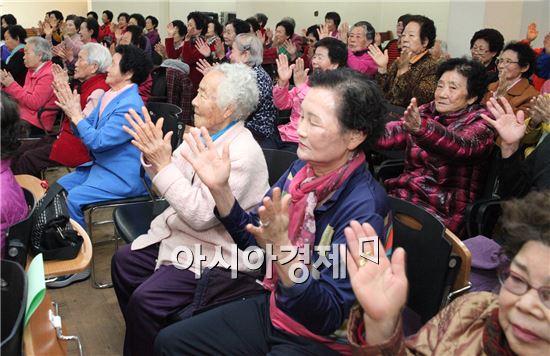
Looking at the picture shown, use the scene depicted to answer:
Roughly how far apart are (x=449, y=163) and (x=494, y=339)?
5.05ft

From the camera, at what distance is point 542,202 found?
115cm

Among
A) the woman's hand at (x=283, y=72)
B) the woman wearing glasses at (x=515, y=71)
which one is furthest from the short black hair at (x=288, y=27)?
the woman wearing glasses at (x=515, y=71)

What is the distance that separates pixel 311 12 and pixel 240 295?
335 inches

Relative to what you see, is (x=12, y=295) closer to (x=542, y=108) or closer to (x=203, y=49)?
(x=542, y=108)

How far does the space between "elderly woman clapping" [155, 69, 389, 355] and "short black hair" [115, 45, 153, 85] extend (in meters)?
1.49

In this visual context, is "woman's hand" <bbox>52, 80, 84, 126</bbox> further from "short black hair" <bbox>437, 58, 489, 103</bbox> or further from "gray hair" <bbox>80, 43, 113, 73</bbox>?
"short black hair" <bbox>437, 58, 489, 103</bbox>

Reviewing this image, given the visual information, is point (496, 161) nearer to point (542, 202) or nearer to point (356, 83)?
point (356, 83)

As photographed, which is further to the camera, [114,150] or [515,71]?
[515,71]

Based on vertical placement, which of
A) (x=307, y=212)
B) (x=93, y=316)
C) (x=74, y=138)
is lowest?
(x=93, y=316)

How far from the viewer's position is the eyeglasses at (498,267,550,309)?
3.39 feet

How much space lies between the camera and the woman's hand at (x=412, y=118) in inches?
94.3

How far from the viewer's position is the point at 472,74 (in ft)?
8.77

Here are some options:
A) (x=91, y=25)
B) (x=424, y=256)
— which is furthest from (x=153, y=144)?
(x=91, y=25)

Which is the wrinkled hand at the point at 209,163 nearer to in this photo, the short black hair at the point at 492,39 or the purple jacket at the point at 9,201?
the purple jacket at the point at 9,201
